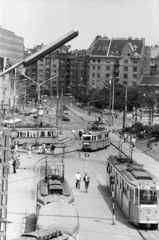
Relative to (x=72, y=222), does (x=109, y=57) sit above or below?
above

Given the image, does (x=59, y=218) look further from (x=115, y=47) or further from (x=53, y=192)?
(x=115, y=47)

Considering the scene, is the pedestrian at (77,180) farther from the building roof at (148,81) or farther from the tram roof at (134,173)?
the building roof at (148,81)

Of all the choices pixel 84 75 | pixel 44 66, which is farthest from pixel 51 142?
pixel 84 75

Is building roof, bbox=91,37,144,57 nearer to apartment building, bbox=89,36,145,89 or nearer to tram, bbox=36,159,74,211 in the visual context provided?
apartment building, bbox=89,36,145,89

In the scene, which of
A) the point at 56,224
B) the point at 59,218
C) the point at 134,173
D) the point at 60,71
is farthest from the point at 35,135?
the point at 60,71

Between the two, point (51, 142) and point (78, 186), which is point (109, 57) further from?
point (78, 186)

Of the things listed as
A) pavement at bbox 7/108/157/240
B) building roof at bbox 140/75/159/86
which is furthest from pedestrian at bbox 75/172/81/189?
building roof at bbox 140/75/159/86
